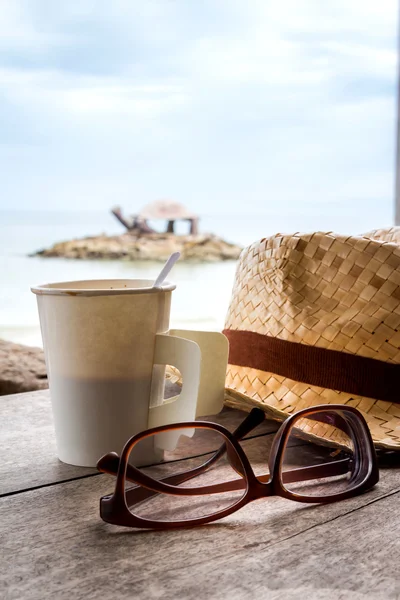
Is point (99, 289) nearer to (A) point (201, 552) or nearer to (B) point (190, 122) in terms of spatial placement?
(A) point (201, 552)

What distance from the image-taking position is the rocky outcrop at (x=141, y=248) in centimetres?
562

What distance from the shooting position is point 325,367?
2.27ft

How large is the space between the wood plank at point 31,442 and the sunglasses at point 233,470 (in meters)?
0.08

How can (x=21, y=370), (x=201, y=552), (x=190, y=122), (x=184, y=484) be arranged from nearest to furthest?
(x=201, y=552) → (x=184, y=484) → (x=21, y=370) → (x=190, y=122)

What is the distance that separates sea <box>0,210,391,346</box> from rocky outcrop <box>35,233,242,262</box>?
0.07 metres

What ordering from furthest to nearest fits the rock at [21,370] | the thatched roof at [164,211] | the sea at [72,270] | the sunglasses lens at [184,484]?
1. the thatched roof at [164,211]
2. the sea at [72,270]
3. the rock at [21,370]
4. the sunglasses lens at [184,484]

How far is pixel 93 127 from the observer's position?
21.8 feet

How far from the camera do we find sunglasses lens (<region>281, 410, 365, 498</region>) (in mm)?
528

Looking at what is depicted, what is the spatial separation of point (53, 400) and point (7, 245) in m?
5.64

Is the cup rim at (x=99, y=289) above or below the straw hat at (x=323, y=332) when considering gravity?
above

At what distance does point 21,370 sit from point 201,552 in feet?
3.02

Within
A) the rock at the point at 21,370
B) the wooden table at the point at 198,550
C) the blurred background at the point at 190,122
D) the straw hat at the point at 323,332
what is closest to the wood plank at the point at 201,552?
the wooden table at the point at 198,550

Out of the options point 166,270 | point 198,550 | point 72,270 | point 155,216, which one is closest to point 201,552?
Answer: point 198,550

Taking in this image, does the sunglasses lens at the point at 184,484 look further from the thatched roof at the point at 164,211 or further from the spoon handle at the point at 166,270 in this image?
the thatched roof at the point at 164,211
